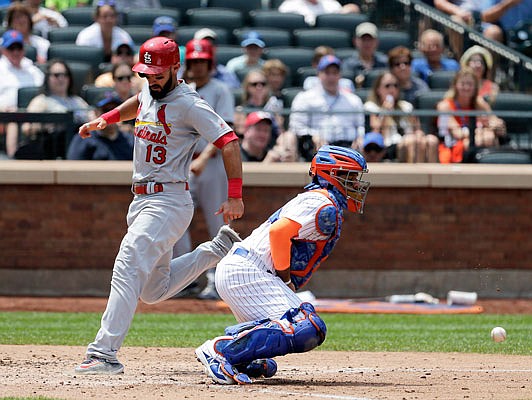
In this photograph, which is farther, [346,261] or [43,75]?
[43,75]

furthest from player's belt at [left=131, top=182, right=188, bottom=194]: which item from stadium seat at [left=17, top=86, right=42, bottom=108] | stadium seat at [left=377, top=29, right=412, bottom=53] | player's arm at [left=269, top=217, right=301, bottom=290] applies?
stadium seat at [left=377, top=29, right=412, bottom=53]

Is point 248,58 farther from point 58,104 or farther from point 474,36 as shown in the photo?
point 474,36

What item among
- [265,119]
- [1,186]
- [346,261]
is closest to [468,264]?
[346,261]

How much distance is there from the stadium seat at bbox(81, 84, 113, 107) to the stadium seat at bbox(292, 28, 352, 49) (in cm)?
351

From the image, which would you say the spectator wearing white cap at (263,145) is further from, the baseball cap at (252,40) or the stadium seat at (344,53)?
the stadium seat at (344,53)

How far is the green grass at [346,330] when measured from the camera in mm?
8672

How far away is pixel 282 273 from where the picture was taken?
20.5 feet

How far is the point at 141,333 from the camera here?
940 cm

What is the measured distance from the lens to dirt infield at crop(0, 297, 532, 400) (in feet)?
19.3

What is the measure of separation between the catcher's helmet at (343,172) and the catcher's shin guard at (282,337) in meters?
0.68

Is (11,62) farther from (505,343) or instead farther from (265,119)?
(505,343)

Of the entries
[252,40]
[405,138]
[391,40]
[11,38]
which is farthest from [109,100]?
[391,40]

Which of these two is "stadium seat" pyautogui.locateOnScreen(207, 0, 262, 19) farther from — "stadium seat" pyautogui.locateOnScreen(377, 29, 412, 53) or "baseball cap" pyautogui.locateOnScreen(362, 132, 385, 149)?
"baseball cap" pyautogui.locateOnScreen(362, 132, 385, 149)

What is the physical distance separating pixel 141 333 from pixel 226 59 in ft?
18.9
